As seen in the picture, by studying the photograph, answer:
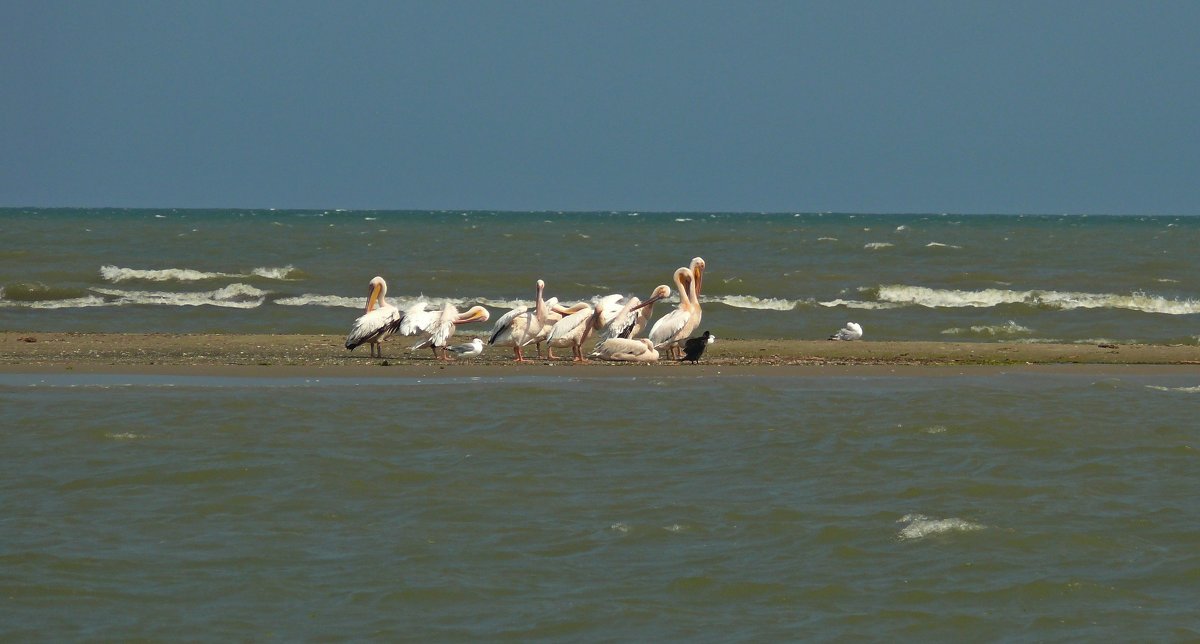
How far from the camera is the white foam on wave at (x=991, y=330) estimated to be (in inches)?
781

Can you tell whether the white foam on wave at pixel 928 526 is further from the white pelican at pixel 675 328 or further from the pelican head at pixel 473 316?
the pelican head at pixel 473 316

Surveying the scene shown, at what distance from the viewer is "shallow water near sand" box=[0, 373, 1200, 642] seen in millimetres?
6055

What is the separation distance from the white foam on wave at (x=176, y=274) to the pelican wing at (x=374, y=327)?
47.5 ft

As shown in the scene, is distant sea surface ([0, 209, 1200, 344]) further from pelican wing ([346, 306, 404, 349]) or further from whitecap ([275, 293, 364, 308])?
pelican wing ([346, 306, 404, 349])

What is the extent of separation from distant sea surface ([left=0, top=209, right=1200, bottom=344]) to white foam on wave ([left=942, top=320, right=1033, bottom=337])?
1.8 inches

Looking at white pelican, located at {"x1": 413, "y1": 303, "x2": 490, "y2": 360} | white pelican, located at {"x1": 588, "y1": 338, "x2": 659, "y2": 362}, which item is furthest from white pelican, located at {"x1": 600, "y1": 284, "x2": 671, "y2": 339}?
white pelican, located at {"x1": 413, "y1": 303, "x2": 490, "y2": 360}

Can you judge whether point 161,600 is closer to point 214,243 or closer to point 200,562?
point 200,562

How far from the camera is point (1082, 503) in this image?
8031 millimetres

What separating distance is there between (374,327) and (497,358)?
1.35 meters

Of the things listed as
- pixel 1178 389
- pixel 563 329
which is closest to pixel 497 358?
pixel 563 329

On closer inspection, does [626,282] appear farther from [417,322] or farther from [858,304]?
[417,322]

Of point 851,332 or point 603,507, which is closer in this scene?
point 603,507

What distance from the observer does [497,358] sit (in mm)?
16406

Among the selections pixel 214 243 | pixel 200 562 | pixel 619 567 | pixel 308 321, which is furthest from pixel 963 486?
pixel 214 243
